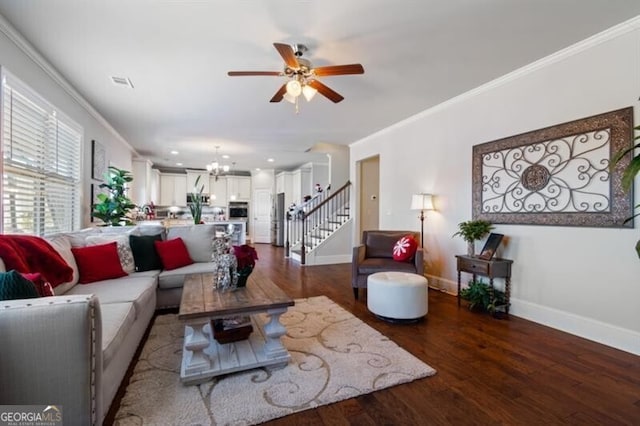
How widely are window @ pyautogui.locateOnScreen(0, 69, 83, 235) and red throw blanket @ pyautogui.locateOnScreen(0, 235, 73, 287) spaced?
→ 0.67 metres

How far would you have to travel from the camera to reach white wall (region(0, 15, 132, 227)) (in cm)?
254

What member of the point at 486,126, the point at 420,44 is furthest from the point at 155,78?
the point at 486,126

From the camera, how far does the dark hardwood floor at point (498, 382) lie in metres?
1.67

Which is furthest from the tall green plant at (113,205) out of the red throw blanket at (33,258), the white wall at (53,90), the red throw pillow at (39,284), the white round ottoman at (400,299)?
the white round ottoman at (400,299)

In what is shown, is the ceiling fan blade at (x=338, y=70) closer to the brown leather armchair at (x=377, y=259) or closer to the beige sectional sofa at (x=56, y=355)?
the brown leather armchair at (x=377, y=259)

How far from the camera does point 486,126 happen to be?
365 centimetres

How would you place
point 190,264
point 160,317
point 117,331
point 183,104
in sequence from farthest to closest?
point 183,104 < point 190,264 < point 160,317 < point 117,331

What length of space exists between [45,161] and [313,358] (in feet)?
11.6

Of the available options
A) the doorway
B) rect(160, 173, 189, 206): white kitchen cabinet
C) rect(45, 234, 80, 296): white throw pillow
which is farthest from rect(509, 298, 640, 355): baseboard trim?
rect(160, 173, 189, 206): white kitchen cabinet

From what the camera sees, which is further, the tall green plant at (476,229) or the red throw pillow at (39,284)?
the tall green plant at (476,229)

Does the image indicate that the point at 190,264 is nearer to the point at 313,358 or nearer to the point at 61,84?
the point at 313,358

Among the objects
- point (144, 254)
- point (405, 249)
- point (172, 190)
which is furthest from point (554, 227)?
point (172, 190)

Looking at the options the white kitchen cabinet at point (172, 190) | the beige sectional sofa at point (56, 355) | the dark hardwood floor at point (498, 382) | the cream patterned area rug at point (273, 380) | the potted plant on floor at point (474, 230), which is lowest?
the dark hardwood floor at point (498, 382)

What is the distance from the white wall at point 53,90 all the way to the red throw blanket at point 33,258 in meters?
1.59
